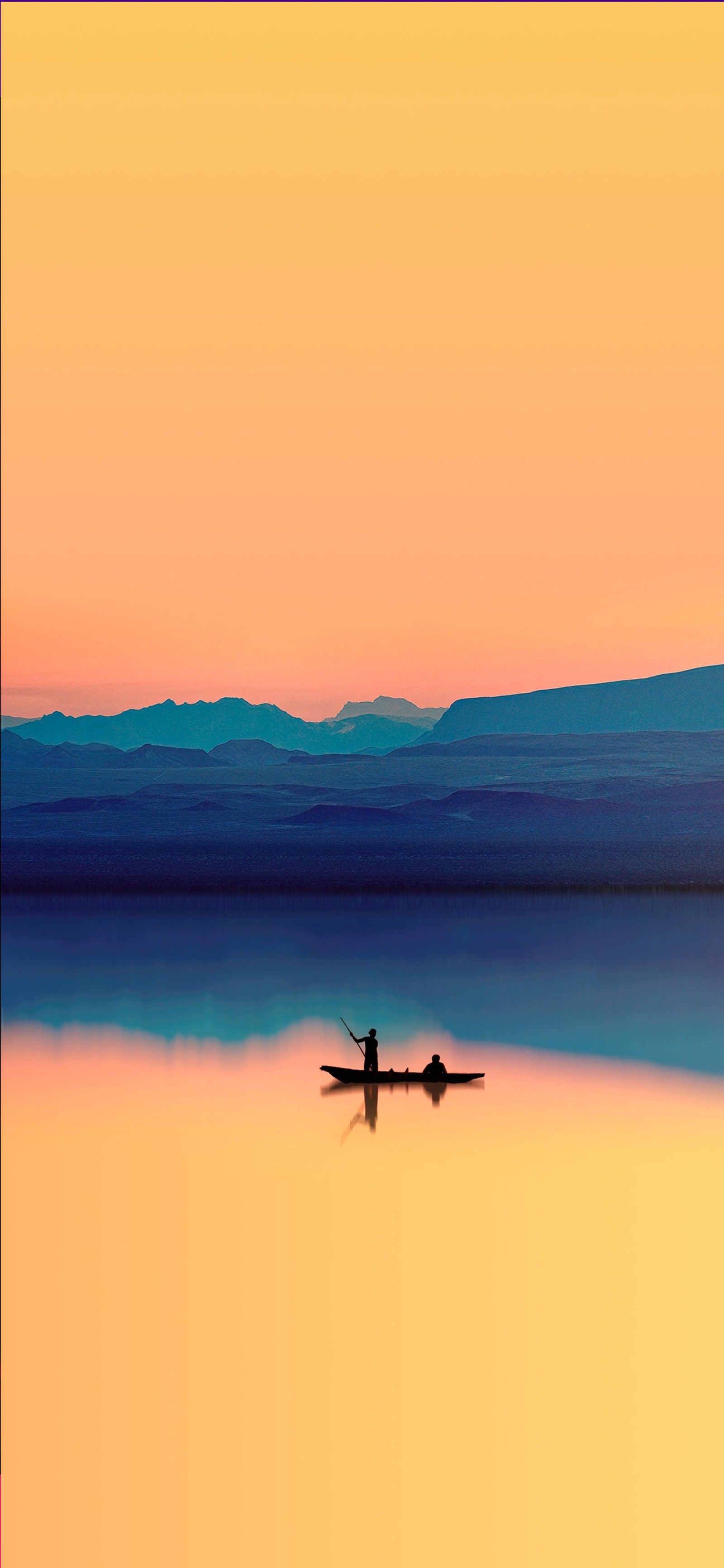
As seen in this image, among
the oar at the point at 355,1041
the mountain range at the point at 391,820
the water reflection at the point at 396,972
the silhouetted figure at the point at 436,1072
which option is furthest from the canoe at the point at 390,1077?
the mountain range at the point at 391,820

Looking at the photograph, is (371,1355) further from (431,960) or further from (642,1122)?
(431,960)

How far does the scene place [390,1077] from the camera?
A: 23.4m

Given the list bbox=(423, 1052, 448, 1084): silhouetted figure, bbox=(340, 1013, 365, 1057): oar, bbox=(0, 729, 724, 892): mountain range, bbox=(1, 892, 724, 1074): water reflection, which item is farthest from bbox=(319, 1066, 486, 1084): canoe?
bbox=(0, 729, 724, 892): mountain range

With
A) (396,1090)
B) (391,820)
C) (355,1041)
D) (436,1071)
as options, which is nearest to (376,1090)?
(396,1090)

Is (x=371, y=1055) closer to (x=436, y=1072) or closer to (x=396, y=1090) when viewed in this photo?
(x=396, y=1090)

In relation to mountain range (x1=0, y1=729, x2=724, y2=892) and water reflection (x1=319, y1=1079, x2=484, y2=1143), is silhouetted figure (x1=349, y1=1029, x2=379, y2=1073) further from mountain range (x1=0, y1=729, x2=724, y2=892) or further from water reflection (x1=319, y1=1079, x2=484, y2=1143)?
mountain range (x1=0, y1=729, x2=724, y2=892)

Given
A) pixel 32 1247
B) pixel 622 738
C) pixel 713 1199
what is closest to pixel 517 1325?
pixel 713 1199

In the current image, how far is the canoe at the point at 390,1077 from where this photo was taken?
23.3 m

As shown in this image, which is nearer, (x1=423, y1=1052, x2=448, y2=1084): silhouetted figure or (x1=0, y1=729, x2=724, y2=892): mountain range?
(x1=423, y1=1052, x2=448, y2=1084): silhouetted figure

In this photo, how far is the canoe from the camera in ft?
76.3

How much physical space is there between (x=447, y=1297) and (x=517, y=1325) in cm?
91

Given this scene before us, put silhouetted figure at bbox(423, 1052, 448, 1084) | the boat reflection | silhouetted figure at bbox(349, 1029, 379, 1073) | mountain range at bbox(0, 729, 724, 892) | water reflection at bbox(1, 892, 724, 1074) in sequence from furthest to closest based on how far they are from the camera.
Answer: mountain range at bbox(0, 729, 724, 892) → water reflection at bbox(1, 892, 724, 1074) → silhouetted figure at bbox(349, 1029, 379, 1073) → silhouetted figure at bbox(423, 1052, 448, 1084) → the boat reflection

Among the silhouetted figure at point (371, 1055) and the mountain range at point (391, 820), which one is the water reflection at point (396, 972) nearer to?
the silhouetted figure at point (371, 1055)

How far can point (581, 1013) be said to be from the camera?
104 ft
